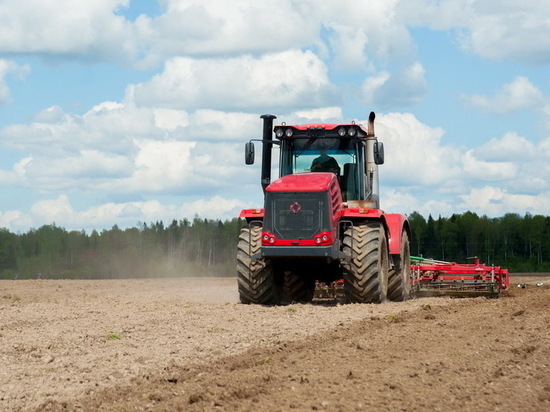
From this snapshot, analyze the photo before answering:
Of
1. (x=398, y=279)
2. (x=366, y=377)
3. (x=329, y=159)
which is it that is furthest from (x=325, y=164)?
(x=366, y=377)

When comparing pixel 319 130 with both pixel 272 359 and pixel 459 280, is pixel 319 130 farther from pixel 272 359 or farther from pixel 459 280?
pixel 272 359

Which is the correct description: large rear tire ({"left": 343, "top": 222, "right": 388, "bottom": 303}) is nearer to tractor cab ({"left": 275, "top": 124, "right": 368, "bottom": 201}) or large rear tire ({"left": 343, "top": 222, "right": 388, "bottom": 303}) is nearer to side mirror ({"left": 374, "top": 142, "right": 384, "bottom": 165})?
tractor cab ({"left": 275, "top": 124, "right": 368, "bottom": 201})

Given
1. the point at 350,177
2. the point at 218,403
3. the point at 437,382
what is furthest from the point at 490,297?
the point at 218,403

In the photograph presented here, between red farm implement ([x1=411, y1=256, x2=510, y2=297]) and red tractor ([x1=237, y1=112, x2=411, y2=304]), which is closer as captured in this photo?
red tractor ([x1=237, y1=112, x2=411, y2=304])

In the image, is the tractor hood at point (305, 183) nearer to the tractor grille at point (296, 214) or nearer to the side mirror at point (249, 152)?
the tractor grille at point (296, 214)

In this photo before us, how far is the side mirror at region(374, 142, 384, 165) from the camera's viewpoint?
757 inches

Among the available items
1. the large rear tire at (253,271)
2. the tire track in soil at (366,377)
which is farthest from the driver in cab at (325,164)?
the tire track in soil at (366,377)

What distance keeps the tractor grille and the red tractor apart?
0.02 metres

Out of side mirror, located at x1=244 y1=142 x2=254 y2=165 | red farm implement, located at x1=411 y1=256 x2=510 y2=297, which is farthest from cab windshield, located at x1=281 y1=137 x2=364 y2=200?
red farm implement, located at x1=411 y1=256 x2=510 y2=297

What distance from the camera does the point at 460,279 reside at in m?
22.8

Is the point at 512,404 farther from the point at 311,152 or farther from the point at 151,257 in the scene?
the point at 151,257

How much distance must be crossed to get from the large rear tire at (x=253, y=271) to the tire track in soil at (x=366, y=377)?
15.0ft

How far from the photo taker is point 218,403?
326 inches

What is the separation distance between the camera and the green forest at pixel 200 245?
60000mm
